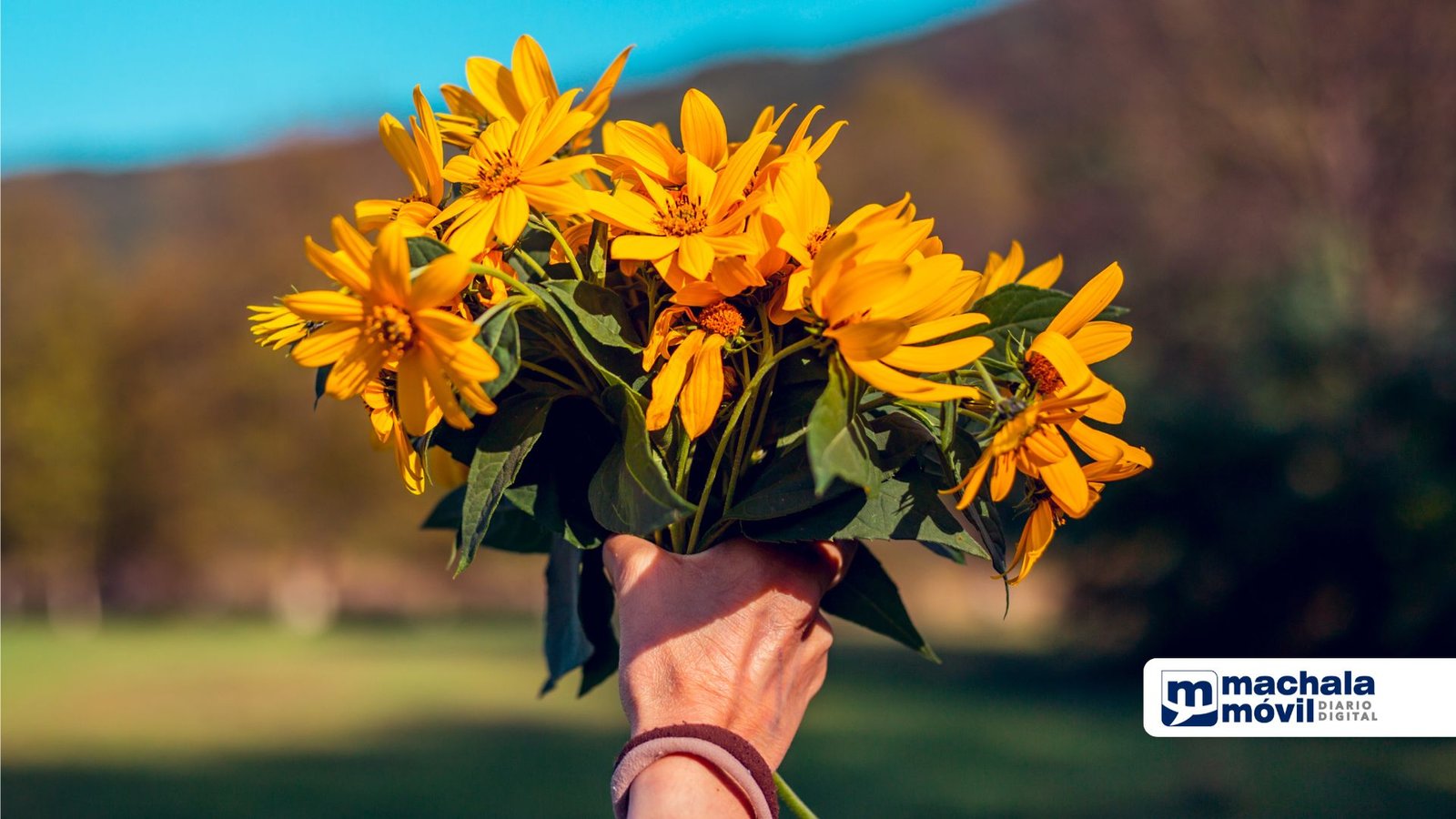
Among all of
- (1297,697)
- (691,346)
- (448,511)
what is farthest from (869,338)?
(1297,697)

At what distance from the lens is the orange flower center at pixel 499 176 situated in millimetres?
929

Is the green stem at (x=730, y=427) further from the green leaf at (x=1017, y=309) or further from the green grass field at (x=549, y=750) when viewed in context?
the green grass field at (x=549, y=750)

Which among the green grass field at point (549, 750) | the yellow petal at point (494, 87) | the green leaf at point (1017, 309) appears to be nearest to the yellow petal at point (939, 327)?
the green leaf at point (1017, 309)

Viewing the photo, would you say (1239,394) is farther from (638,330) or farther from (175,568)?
(175,568)

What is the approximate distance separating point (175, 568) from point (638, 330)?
21190 mm

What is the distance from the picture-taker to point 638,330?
0.98m

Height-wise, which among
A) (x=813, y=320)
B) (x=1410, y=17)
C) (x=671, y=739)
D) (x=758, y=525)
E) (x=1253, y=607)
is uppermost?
(x=1410, y=17)

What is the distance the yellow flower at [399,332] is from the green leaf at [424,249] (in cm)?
3

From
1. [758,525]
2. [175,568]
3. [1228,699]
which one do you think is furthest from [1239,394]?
[175,568]

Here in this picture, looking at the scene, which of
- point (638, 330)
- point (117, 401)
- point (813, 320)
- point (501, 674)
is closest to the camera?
point (813, 320)

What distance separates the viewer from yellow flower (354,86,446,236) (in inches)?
37.3

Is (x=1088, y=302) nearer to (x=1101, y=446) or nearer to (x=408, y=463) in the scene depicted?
(x=1101, y=446)

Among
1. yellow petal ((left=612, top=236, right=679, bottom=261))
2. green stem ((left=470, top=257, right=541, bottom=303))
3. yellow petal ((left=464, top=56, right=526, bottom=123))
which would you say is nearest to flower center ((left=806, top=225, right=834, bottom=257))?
yellow petal ((left=612, top=236, right=679, bottom=261))

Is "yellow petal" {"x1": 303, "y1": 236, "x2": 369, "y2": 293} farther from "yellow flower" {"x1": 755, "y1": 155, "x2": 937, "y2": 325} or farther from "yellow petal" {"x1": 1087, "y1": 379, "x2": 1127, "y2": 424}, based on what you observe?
"yellow petal" {"x1": 1087, "y1": 379, "x2": 1127, "y2": 424}
